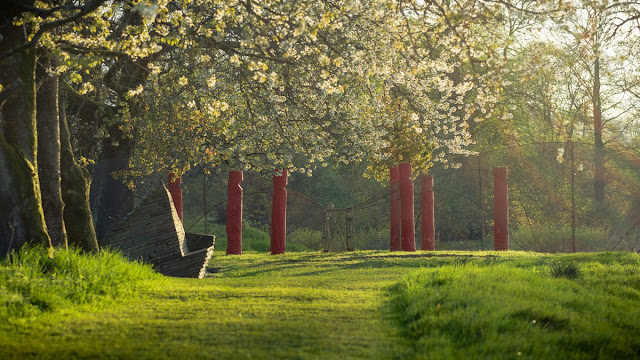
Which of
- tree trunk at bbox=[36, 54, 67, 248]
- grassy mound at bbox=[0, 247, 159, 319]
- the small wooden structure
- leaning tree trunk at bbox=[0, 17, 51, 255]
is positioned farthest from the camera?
the small wooden structure

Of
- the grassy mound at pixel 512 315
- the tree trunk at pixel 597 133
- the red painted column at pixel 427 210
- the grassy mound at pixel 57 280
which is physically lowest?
the grassy mound at pixel 512 315

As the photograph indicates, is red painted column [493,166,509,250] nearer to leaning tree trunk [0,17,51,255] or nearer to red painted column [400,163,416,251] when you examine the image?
red painted column [400,163,416,251]

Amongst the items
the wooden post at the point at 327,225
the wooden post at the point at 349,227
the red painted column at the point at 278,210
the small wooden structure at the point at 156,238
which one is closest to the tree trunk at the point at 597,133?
the wooden post at the point at 349,227

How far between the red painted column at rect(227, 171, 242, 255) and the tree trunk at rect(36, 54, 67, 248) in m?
7.71

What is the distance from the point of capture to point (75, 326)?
6.99 m

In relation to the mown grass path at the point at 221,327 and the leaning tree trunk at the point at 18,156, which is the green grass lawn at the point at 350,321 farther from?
the leaning tree trunk at the point at 18,156

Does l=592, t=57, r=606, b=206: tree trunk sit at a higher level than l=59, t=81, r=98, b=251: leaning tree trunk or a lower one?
higher

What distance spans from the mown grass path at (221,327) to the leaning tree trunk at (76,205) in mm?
3270

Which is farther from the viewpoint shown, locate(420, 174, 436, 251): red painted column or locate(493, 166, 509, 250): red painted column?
locate(420, 174, 436, 251): red painted column

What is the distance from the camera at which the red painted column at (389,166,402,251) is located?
68.7 feet

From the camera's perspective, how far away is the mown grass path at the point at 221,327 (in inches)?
237

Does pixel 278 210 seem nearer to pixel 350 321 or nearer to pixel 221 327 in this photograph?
pixel 350 321

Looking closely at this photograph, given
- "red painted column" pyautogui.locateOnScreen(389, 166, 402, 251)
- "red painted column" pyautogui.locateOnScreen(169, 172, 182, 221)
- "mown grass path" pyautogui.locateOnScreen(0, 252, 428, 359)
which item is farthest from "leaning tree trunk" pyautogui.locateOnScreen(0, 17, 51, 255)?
"red painted column" pyautogui.locateOnScreen(389, 166, 402, 251)

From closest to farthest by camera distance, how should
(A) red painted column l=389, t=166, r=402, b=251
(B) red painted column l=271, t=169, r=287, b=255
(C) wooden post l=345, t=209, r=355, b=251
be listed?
(B) red painted column l=271, t=169, r=287, b=255 < (C) wooden post l=345, t=209, r=355, b=251 < (A) red painted column l=389, t=166, r=402, b=251
